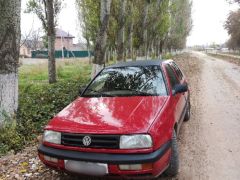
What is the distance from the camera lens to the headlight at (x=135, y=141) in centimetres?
381

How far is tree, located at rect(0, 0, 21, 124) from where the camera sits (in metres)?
6.02

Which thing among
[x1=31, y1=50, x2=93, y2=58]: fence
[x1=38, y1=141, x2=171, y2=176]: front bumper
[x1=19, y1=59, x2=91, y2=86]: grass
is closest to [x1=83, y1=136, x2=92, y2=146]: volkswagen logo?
[x1=38, y1=141, x2=171, y2=176]: front bumper

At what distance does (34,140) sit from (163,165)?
3275 mm

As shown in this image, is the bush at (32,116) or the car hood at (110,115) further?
the bush at (32,116)

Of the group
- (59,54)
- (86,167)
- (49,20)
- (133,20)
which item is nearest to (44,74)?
(49,20)

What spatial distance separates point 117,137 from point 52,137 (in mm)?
960

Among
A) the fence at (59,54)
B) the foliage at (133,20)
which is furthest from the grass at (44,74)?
the fence at (59,54)

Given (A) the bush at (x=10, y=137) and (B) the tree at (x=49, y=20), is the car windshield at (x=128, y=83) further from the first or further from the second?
(B) the tree at (x=49, y=20)

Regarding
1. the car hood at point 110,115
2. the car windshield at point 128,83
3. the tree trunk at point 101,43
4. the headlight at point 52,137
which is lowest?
the headlight at point 52,137

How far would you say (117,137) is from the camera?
383cm

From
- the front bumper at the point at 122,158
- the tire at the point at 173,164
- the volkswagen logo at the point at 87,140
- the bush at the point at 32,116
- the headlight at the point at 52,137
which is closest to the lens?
the front bumper at the point at 122,158

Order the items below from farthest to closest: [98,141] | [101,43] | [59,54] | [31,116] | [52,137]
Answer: [59,54], [101,43], [31,116], [52,137], [98,141]

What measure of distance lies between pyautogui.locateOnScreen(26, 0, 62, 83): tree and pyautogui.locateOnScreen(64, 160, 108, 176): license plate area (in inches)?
374

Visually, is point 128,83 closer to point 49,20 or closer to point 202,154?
point 202,154
